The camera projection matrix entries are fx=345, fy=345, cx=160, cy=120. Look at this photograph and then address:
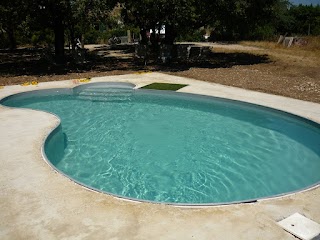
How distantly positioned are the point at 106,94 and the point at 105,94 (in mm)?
47

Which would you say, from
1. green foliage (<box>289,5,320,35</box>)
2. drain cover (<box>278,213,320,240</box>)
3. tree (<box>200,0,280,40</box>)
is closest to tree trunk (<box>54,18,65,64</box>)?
tree (<box>200,0,280,40</box>)

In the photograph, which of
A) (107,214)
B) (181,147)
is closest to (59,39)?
(181,147)

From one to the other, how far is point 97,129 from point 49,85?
19.0 feet

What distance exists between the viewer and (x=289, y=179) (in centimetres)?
819

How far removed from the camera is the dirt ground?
16156mm

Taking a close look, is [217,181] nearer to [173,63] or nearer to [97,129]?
[97,129]

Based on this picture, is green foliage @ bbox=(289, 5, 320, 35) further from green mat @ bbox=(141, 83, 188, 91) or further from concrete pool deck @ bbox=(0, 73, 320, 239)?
concrete pool deck @ bbox=(0, 73, 320, 239)

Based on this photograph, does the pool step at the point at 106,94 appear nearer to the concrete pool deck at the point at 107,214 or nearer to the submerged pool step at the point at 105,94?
the submerged pool step at the point at 105,94

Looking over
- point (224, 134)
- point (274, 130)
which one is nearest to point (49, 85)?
point (224, 134)

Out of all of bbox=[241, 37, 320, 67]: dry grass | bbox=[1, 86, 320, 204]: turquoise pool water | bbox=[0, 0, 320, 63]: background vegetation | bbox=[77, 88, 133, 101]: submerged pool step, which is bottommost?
bbox=[1, 86, 320, 204]: turquoise pool water

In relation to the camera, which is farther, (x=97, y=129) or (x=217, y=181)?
(x=97, y=129)

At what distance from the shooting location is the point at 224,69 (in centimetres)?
2056

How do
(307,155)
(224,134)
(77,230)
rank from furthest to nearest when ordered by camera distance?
(224,134) → (307,155) → (77,230)

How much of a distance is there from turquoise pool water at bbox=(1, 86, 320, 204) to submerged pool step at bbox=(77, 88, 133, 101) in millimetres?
300
